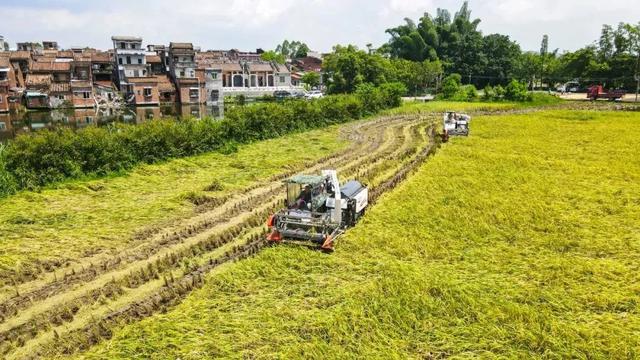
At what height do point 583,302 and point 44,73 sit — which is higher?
point 44,73

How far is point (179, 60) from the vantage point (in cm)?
6769

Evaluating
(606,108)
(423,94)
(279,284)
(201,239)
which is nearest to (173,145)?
(201,239)

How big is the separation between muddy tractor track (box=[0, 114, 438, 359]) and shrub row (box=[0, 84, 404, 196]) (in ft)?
21.6

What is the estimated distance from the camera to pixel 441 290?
10.1 metres

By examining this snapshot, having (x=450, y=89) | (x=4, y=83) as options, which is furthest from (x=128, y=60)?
(x=450, y=89)

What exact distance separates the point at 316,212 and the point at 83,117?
153 feet

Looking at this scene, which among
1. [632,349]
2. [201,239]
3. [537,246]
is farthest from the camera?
[201,239]

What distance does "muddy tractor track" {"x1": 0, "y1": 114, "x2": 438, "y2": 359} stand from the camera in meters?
8.99

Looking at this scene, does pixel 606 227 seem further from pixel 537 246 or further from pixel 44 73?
pixel 44 73

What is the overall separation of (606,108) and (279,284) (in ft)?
165

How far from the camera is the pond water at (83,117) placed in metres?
42.9

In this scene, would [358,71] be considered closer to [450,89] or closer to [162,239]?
[450,89]

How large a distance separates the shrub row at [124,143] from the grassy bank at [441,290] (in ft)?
39.5

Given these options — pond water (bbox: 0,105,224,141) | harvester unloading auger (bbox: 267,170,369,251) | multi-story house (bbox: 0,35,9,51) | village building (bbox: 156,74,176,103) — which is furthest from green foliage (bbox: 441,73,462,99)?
multi-story house (bbox: 0,35,9,51)
